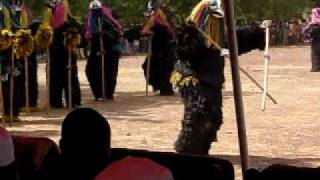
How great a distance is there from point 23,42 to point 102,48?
3398 millimetres

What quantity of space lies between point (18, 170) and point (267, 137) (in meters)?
6.74

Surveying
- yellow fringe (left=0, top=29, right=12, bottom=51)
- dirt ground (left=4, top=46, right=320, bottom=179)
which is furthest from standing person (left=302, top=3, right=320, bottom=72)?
yellow fringe (left=0, top=29, right=12, bottom=51)

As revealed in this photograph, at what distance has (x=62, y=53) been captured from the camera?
13891mm

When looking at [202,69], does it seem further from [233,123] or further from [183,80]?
[233,123]

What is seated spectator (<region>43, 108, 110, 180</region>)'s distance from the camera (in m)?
3.63

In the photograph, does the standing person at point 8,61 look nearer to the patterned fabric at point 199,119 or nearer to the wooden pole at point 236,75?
the patterned fabric at point 199,119

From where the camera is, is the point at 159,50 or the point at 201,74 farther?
the point at 159,50

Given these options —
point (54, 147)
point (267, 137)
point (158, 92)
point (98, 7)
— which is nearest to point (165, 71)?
point (158, 92)

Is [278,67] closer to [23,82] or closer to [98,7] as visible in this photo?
[98,7]

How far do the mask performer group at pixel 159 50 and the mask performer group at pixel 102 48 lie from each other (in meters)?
0.95

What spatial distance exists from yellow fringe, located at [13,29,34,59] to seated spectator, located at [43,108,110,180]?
316 inches

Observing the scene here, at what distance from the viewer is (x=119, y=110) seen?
46.0 feet

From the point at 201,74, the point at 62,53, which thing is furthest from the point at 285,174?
the point at 62,53

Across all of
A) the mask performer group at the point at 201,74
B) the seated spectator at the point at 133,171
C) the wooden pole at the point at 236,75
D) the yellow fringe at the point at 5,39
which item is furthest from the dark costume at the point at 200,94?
the yellow fringe at the point at 5,39
